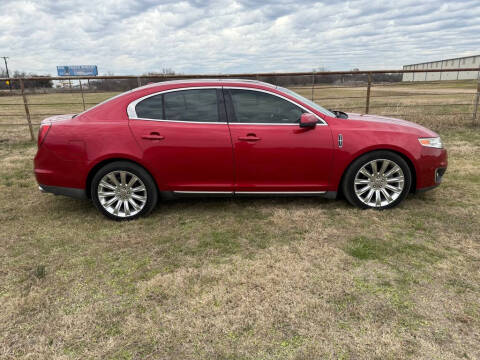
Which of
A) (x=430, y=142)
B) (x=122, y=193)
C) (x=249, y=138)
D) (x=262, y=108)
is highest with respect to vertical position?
(x=262, y=108)

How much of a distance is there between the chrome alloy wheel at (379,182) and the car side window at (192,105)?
1.85 meters

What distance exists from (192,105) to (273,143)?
103cm

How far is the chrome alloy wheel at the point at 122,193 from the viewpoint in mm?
3873

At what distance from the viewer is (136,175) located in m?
3.87

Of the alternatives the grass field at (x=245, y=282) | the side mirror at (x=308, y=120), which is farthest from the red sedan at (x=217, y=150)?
the grass field at (x=245, y=282)

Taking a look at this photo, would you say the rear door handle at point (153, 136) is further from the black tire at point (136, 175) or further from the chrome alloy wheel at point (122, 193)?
the chrome alloy wheel at point (122, 193)

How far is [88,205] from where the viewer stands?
4.56 metres

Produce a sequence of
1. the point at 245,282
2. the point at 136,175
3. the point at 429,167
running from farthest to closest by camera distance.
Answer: the point at 429,167 → the point at 136,175 → the point at 245,282

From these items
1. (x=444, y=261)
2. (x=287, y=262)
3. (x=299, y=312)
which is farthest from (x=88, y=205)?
(x=444, y=261)

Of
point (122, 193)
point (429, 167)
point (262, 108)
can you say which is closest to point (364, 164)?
point (429, 167)

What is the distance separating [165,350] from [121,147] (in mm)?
2364

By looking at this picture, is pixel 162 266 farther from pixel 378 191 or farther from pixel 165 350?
pixel 378 191

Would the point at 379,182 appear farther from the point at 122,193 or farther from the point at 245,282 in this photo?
the point at 122,193

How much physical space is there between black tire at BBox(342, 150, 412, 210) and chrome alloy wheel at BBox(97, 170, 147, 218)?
239 cm
